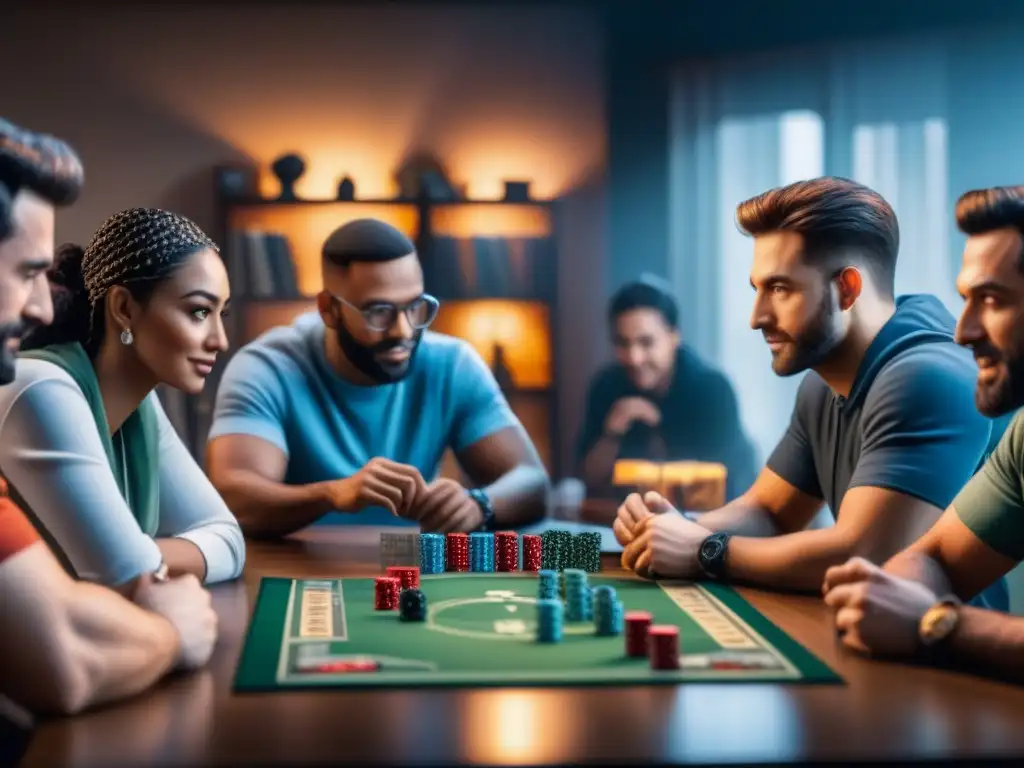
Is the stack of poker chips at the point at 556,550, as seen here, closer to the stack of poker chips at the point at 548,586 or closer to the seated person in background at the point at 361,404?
the stack of poker chips at the point at 548,586

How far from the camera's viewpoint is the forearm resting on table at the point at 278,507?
3521mm

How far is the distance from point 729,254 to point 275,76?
90.6 inches

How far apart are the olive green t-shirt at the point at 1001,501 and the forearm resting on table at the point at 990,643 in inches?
9.9

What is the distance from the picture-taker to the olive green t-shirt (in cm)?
210

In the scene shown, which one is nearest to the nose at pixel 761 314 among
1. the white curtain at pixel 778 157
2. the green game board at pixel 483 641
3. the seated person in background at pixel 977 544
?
the green game board at pixel 483 641

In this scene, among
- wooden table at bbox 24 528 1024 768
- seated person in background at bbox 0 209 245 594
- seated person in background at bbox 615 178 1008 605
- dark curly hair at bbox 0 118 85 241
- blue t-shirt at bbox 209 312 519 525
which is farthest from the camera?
blue t-shirt at bbox 209 312 519 525

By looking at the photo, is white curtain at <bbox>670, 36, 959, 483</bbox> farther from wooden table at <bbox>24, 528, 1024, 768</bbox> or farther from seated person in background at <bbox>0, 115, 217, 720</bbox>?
seated person in background at <bbox>0, 115, 217, 720</bbox>

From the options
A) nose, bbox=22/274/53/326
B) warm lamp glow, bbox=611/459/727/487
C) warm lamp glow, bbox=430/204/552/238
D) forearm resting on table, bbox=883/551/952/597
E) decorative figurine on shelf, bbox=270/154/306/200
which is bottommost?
warm lamp glow, bbox=611/459/727/487

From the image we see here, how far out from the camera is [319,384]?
13.1ft

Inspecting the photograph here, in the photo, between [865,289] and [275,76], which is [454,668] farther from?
[275,76]

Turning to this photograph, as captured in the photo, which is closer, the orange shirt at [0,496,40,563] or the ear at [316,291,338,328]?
the orange shirt at [0,496,40,563]

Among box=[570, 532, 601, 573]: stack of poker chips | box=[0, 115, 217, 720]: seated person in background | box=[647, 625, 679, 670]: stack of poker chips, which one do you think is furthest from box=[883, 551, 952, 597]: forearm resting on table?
box=[0, 115, 217, 720]: seated person in background

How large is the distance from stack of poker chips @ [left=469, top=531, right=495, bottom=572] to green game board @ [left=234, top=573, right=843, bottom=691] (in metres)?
0.20

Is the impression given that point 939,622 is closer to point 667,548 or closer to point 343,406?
point 667,548
